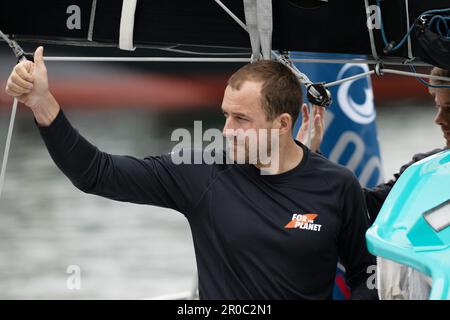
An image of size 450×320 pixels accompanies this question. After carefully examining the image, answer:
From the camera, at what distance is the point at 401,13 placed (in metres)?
3.30

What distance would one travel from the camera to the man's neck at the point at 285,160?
3.05m

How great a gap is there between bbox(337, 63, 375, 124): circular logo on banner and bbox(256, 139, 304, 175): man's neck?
1.80 metres

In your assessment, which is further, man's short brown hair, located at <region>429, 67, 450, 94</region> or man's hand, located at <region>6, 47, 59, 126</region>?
man's short brown hair, located at <region>429, 67, 450, 94</region>

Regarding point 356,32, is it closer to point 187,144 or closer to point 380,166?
point 187,144

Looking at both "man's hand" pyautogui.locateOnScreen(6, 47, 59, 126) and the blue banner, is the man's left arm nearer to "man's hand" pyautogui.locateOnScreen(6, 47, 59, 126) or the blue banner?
"man's hand" pyautogui.locateOnScreen(6, 47, 59, 126)

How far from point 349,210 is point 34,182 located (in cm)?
863

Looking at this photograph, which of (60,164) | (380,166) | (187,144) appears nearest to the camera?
(60,164)

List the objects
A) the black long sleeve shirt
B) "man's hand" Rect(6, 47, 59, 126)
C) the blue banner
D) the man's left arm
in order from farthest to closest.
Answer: the blue banner
the man's left arm
the black long sleeve shirt
"man's hand" Rect(6, 47, 59, 126)

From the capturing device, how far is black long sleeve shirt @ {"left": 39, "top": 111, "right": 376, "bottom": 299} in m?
2.94

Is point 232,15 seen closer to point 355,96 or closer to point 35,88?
point 35,88

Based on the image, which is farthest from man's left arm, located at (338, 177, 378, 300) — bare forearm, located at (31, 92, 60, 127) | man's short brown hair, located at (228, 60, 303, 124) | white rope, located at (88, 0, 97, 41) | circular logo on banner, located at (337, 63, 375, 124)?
circular logo on banner, located at (337, 63, 375, 124)

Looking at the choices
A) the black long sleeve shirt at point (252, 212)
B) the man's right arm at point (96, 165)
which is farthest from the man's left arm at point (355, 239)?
the man's right arm at point (96, 165)

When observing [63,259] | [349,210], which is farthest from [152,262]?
[349,210]

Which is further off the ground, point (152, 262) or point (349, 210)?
point (349, 210)
